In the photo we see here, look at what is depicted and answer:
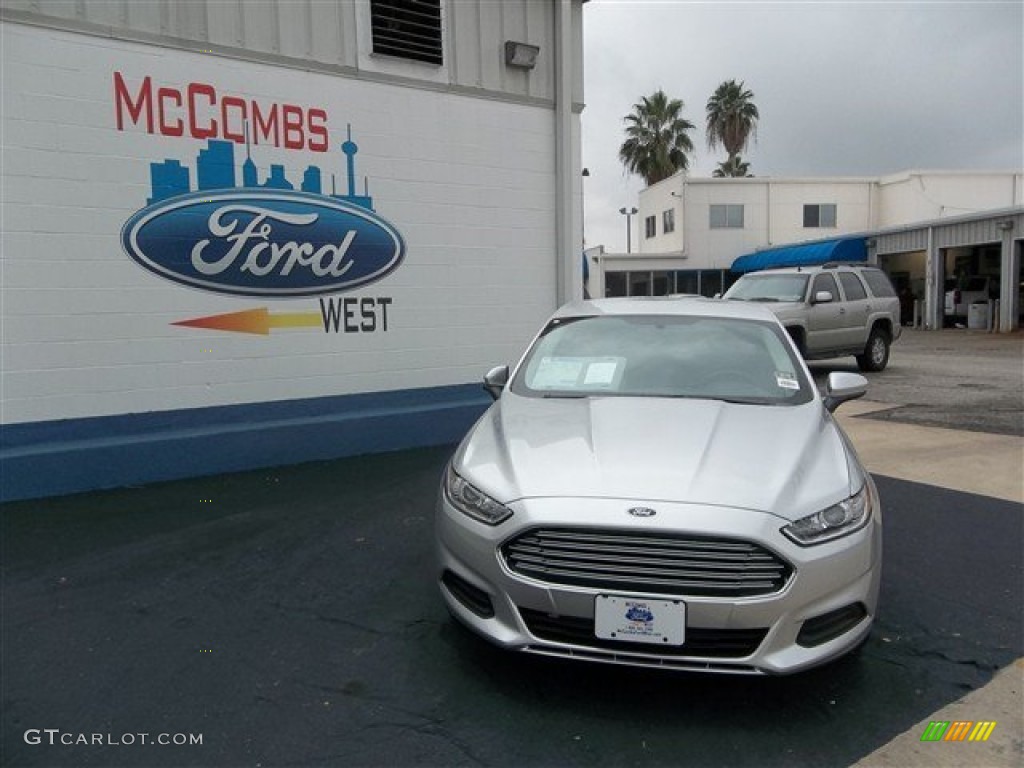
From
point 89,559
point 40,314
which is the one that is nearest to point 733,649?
point 89,559

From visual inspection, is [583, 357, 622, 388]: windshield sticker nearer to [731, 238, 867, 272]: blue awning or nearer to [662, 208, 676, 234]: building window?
[731, 238, 867, 272]: blue awning

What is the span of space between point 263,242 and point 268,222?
0.62 ft

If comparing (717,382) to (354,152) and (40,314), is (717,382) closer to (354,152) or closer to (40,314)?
(354,152)

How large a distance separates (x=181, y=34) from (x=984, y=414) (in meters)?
9.36

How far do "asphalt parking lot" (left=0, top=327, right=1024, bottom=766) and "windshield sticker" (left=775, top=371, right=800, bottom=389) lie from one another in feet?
3.89

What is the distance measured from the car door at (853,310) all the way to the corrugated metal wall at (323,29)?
7016 mm

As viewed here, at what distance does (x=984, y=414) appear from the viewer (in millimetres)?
8648

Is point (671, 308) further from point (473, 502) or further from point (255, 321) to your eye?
point (255, 321)

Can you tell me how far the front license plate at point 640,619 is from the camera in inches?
99.6

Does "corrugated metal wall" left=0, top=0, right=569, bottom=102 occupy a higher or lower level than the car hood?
higher

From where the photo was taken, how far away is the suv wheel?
13.2 metres

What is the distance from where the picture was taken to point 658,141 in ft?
146

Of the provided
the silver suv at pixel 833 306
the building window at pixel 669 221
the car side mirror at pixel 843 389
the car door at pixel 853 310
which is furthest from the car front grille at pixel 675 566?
the building window at pixel 669 221

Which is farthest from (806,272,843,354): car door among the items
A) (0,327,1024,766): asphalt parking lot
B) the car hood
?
the car hood
